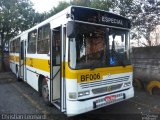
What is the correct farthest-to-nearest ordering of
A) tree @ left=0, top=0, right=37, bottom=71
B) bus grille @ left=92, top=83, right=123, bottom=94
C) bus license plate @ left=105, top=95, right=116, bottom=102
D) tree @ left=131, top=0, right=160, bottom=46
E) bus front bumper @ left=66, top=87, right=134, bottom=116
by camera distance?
tree @ left=0, top=0, right=37, bottom=71 < tree @ left=131, top=0, right=160, bottom=46 < bus license plate @ left=105, top=95, right=116, bottom=102 < bus grille @ left=92, top=83, right=123, bottom=94 < bus front bumper @ left=66, top=87, right=134, bottom=116

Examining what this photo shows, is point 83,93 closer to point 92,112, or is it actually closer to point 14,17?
point 92,112

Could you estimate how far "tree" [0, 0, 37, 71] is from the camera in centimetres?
1873

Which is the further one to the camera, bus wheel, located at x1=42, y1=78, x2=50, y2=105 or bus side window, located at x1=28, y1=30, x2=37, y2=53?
bus side window, located at x1=28, y1=30, x2=37, y2=53

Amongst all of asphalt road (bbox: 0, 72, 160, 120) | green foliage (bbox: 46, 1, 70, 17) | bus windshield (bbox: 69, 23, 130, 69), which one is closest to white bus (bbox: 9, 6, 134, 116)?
bus windshield (bbox: 69, 23, 130, 69)

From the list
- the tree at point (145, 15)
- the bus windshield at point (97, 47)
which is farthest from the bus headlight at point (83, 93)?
→ the tree at point (145, 15)

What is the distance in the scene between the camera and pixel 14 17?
1908 cm

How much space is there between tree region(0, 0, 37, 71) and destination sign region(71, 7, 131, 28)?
1419cm

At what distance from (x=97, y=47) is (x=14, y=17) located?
14835 millimetres

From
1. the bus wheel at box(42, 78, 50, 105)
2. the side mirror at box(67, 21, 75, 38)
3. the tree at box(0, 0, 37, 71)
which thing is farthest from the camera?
the tree at box(0, 0, 37, 71)

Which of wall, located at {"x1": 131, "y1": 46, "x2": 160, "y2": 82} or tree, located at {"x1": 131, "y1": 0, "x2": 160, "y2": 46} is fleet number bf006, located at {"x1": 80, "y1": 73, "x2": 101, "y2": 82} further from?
tree, located at {"x1": 131, "y1": 0, "x2": 160, "y2": 46}

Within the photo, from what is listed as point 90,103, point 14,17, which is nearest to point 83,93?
point 90,103

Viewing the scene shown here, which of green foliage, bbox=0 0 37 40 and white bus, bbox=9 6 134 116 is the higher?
green foliage, bbox=0 0 37 40

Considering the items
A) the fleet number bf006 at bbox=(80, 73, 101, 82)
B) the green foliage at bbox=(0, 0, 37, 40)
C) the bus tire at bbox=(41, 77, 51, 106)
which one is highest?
the green foliage at bbox=(0, 0, 37, 40)

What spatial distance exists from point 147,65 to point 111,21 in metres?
4.33
